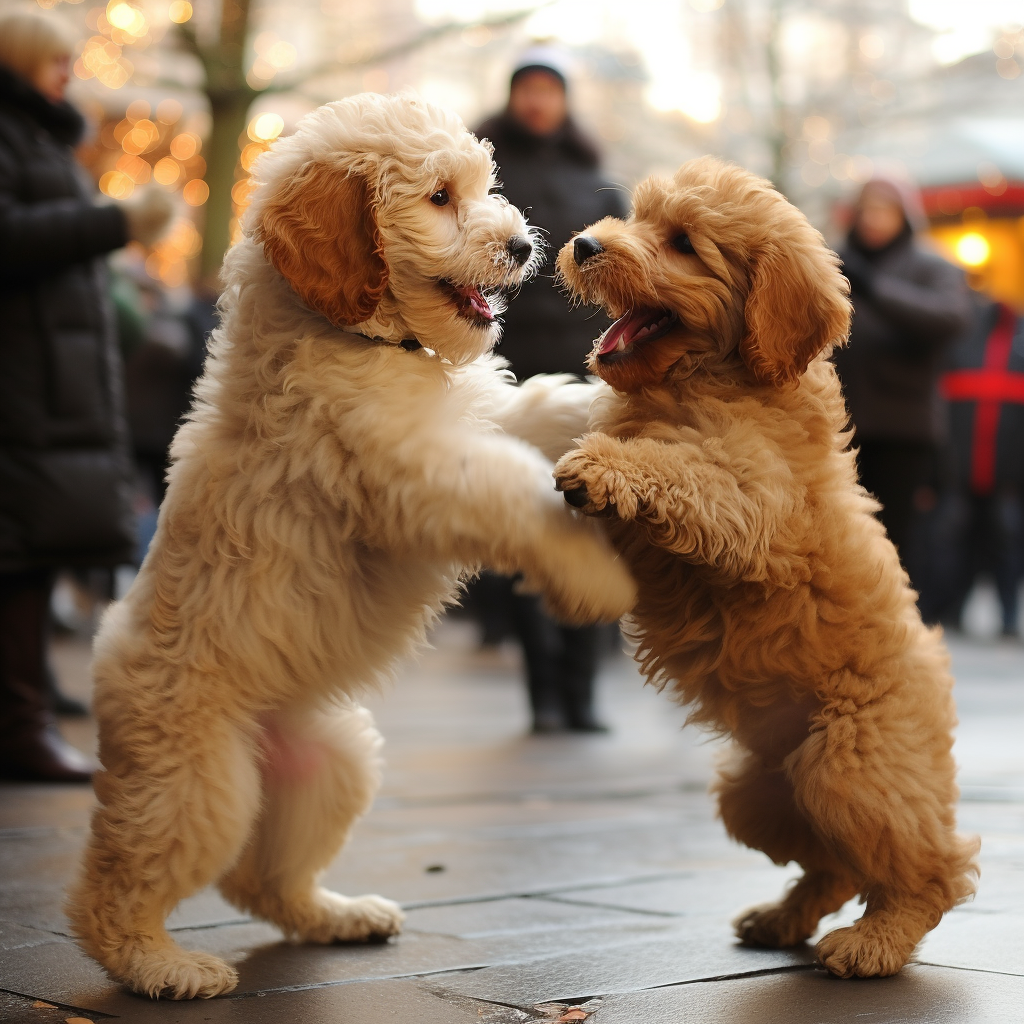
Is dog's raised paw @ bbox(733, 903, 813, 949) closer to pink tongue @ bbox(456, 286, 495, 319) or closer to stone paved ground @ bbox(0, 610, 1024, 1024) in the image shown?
stone paved ground @ bbox(0, 610, 1024, 1024)

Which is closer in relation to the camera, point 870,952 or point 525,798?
point 870,952

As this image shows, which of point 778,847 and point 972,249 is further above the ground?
point 972,249

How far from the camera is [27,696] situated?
536 centimetres

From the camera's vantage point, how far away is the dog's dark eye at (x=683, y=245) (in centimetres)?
316

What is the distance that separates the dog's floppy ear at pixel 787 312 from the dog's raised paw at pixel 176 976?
5.59 feet

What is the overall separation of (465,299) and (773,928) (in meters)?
1.63

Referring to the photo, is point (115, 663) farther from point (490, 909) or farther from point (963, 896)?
point (963, 896)

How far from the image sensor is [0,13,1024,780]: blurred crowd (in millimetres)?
5262

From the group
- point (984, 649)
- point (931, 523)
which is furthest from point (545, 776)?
point (931, 523)

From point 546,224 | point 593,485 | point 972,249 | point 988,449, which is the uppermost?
point 972,249

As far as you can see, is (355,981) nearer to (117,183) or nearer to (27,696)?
(27,696)

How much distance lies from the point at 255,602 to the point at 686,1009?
→ 47.4 inches

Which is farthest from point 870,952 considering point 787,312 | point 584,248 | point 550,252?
point 550,252

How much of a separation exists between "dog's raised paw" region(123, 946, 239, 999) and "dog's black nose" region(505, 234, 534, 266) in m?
1.66
